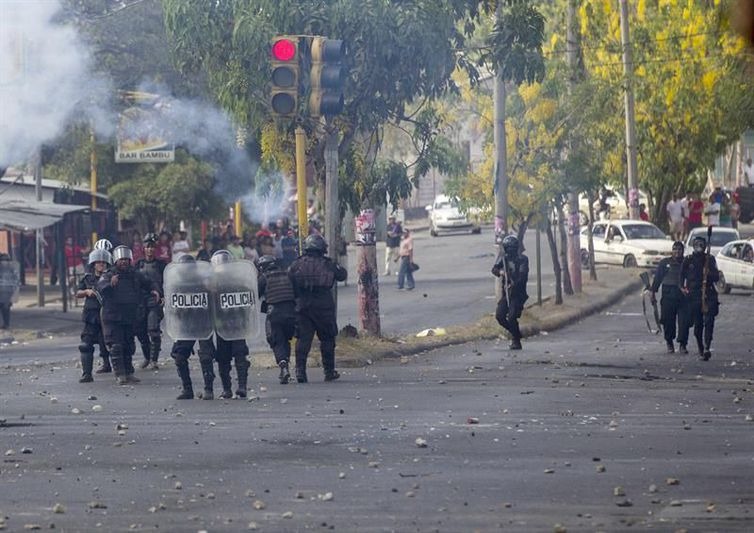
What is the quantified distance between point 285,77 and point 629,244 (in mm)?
27384

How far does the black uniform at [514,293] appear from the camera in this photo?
78.9 feet

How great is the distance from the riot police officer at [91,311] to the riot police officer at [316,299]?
2.61m

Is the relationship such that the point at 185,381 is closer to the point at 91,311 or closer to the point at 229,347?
the point at 229,347

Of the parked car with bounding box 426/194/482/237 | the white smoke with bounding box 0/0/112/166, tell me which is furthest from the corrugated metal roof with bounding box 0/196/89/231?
the parked car with bounding box 426/194/482/237

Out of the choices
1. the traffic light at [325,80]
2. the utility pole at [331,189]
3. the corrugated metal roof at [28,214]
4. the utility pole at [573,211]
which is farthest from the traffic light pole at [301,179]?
the utility pole at [573,211]

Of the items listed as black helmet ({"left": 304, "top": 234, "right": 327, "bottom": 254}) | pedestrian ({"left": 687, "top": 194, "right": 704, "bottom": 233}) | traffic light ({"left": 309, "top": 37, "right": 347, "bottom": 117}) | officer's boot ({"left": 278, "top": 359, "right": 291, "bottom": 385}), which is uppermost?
traffic light ({"left": 309, "top": 37, "right": 347, "bottom": 117})

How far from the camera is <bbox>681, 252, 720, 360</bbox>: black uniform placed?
75.0ft

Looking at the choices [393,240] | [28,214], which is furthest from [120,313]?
[393,240]

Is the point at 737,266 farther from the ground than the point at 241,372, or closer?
farther from the ground

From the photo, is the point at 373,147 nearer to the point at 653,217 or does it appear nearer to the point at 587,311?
the point at 587,311

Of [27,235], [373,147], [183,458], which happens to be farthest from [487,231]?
[183,458]

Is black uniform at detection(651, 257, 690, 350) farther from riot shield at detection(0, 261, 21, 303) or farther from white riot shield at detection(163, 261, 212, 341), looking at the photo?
riot shield at detection(0, 261, 21, 303)

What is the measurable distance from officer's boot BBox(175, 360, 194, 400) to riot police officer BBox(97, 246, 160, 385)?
2.28m

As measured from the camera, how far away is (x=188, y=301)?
1773cm
